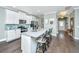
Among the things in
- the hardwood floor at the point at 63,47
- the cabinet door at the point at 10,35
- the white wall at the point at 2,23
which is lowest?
the hardwood floor at the point at 63,47

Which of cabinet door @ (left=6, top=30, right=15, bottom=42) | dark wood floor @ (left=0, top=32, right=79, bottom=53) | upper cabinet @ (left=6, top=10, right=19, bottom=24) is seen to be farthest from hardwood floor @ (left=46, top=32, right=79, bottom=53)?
upper cabinet @ (left=6, top=10, right=19, bottom=24)

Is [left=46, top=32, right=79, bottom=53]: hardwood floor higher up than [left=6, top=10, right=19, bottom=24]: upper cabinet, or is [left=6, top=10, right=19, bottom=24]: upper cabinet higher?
[left=6, top=10, right=19, bottom=24]: upper cabinet

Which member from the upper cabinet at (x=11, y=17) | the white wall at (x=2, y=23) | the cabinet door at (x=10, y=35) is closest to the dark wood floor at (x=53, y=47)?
the cabinet door at (x=10, y=35)

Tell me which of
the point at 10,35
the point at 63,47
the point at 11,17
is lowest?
the point at 63,47

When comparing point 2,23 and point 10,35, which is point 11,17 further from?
point 10,35

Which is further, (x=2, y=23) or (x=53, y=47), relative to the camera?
(x=2, y=23)

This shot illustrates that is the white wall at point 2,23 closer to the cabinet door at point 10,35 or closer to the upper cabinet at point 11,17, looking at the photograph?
the upper cabinet at point 11,17

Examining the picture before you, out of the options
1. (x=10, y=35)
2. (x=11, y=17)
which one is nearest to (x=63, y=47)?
(x=10, y=35)

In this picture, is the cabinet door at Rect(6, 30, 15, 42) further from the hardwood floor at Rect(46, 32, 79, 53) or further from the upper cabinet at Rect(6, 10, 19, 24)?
the hardwood floor at Rect(46, 32, 79, 53)

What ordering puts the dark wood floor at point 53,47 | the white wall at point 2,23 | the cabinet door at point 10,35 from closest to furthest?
the dark wood floor at point 53,47 < the cabinet door at point 10,35 < the white wall at point 2,23

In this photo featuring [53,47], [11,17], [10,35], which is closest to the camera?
[53,47]

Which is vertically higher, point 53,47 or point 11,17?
point 11,17

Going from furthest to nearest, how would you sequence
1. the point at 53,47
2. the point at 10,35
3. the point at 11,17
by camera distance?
the point at 11,17 → the point at 10,35 → the point at 53,47
